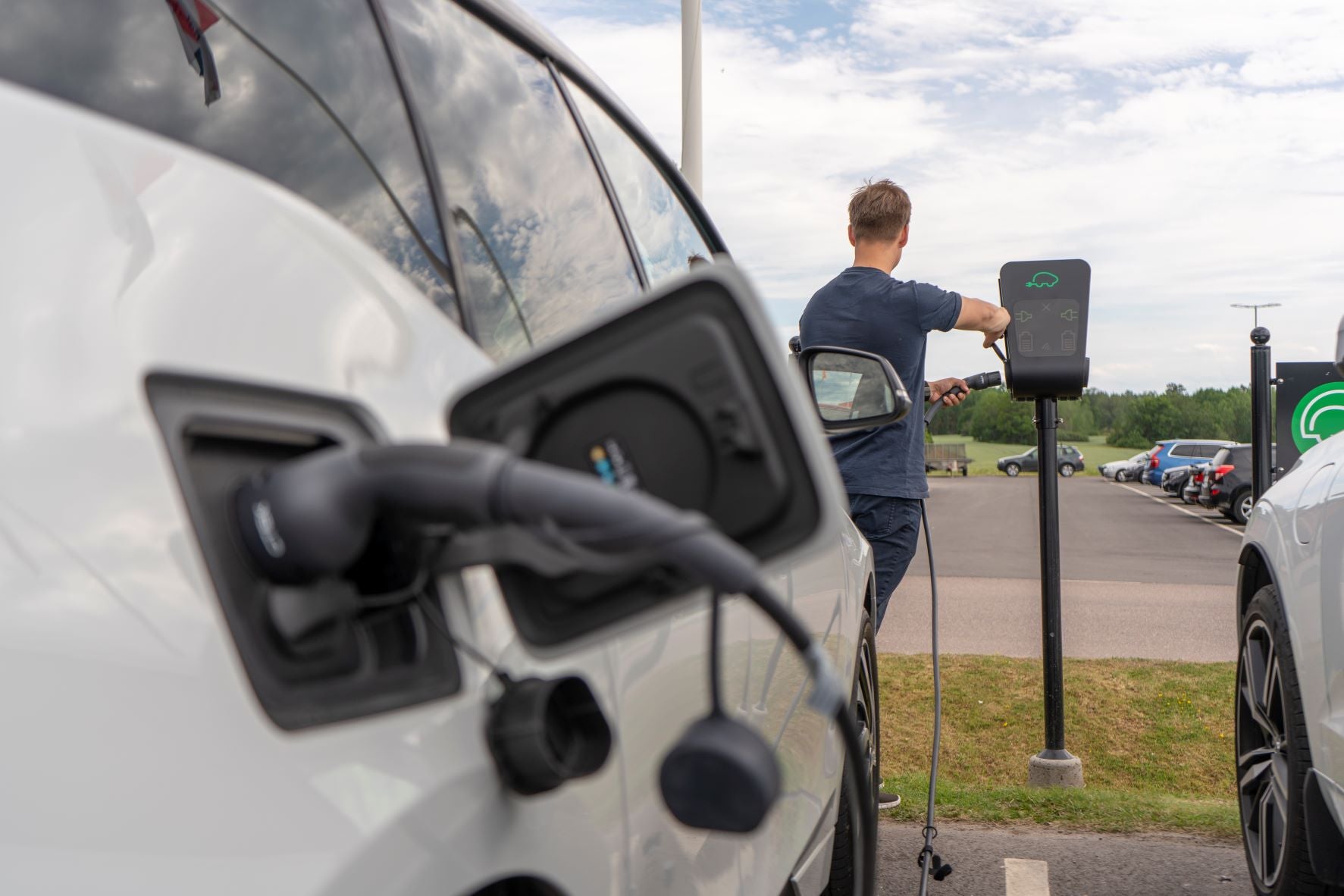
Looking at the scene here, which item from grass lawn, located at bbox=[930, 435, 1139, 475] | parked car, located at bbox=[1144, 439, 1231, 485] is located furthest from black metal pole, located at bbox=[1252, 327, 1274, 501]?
grass lawn, located at bbox=[930, 435, 1139, 475]

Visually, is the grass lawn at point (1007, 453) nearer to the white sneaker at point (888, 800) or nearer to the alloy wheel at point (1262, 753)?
the white sneaker at point (888, 800)

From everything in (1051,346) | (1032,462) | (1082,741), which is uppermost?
(1051,346)

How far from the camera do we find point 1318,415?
25.5 ft

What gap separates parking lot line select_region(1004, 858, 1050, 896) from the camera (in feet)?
13.0

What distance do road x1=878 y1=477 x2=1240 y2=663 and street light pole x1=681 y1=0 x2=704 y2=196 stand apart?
3.97 meters

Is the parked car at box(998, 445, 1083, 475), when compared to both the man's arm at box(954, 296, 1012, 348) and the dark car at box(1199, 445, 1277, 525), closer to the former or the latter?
the dark car at box(1199, 445, 1277, 525)

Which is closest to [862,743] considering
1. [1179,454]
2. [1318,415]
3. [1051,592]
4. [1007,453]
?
[1051,592]

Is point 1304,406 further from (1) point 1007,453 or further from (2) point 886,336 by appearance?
(1) point 1007,453

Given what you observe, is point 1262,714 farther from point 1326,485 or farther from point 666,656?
point 666,656

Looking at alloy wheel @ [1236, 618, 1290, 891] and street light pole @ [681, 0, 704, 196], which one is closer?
alloy wheel @ [1236, 618, 1290, 891]

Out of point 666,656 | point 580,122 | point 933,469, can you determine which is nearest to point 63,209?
point 666,656

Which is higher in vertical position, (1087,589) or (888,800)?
(888,800)

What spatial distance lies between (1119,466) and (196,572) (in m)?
64.2

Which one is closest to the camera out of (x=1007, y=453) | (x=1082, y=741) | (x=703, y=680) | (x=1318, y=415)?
(x=703, y=680)
